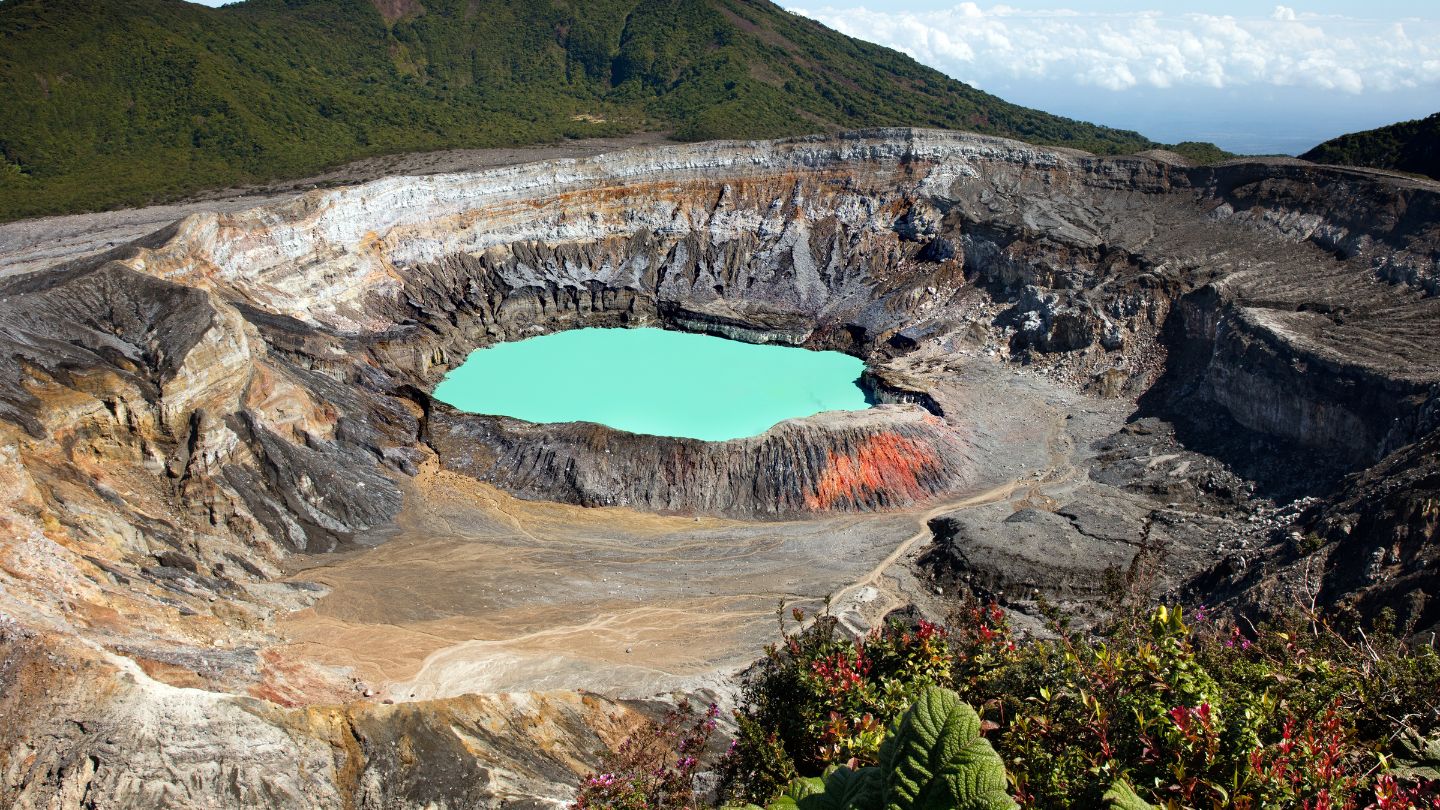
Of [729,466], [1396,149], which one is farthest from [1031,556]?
[1396,149]

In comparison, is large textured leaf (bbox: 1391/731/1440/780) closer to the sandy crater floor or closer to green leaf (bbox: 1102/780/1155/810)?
green leaf (bbox: 1102/780/1155/810)

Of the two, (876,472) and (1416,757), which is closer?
(1416,757)

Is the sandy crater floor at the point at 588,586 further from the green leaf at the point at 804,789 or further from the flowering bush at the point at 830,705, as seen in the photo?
the green leaf at the point at 804,789

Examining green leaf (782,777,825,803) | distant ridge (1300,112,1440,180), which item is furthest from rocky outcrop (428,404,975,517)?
distant ridge (1300,112,1440,180)

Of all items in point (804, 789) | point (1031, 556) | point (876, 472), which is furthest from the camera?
point (876, 472)

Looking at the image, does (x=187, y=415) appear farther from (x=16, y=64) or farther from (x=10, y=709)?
(x=16, y=64)

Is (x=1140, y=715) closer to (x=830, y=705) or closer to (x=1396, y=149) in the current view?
(x=830, y=705)
